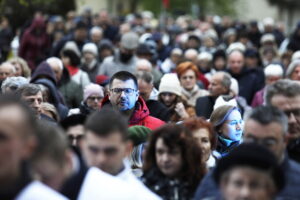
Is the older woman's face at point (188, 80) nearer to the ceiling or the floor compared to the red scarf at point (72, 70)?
nearer to the ceiling

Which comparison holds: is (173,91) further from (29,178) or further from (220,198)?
(29,178)

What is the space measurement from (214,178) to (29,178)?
57.9 inches

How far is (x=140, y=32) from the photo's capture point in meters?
25.5

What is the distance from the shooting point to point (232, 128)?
9.70 meters

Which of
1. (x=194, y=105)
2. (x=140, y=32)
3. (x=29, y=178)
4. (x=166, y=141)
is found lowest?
(x=140, y=32)

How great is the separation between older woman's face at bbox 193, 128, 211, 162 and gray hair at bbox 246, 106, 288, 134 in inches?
62.4

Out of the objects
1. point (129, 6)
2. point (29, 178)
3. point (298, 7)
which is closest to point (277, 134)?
point (29, 178)

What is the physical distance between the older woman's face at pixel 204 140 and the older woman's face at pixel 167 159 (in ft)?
4.36

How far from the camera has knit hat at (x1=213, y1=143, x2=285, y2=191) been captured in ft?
19.2

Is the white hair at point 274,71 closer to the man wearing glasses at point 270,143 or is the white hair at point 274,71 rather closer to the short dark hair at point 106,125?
the man wearing glasses at point 270,143

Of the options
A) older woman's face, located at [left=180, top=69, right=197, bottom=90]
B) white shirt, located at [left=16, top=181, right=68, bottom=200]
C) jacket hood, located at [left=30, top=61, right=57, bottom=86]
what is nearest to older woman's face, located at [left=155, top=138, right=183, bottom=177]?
white shirt, located at [left=16, top=181, right=68, bottom=200]

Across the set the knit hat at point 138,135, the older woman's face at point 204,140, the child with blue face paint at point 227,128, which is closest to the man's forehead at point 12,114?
the older woman's face at point 204,140

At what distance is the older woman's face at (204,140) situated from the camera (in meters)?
8.44

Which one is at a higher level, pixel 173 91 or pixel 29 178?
pixel 29 178
